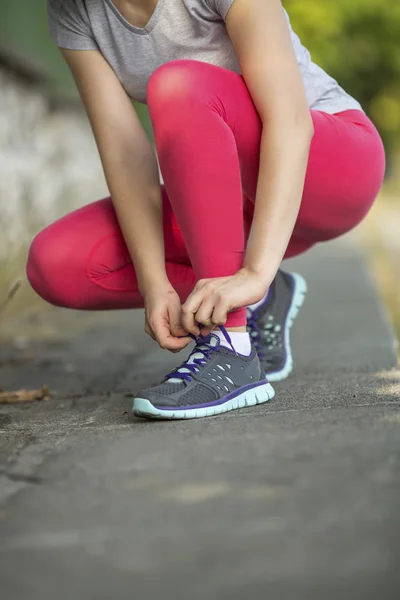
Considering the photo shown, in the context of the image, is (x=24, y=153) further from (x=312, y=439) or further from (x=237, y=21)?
(x=312, y=439)

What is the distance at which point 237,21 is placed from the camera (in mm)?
1651

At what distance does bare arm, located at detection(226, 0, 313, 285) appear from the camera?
1.62 metres

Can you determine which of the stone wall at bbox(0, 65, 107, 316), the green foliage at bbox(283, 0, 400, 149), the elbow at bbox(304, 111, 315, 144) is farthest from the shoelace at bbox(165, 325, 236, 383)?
the green foliage at bbox(283, 0, 400, 149)

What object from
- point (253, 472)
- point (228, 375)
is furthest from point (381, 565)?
point (228, 375)

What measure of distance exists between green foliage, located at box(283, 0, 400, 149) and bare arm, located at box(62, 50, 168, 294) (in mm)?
12062

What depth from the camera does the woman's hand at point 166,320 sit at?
163cm

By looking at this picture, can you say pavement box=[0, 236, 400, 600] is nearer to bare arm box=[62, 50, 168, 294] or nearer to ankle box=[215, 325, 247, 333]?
ankle box=[215, 325, 247, 333]

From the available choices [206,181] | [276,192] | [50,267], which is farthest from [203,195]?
[50,267]

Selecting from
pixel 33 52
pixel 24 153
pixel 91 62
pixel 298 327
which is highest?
pixel 91 62

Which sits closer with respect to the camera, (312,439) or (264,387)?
(312,439)

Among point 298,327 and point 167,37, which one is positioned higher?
point 167,37

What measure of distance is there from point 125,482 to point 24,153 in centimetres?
311

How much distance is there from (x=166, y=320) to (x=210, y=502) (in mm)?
620

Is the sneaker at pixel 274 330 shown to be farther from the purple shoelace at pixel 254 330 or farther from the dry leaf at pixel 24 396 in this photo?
the dry leaf at pixel 24 396
